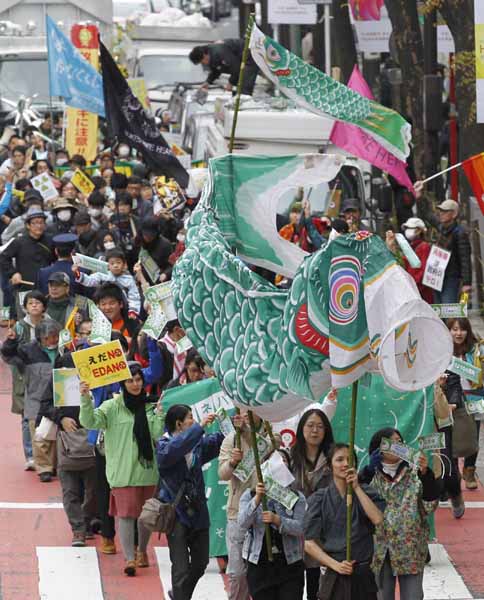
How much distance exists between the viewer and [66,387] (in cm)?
1504

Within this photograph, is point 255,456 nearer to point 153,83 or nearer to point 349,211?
point 349,211

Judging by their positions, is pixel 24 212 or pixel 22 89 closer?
pixel 24 212

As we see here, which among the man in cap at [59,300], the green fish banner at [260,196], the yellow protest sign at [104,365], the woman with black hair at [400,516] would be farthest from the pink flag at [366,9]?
the green fish banner at [260,196]

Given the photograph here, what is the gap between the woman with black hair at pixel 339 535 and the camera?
11172mm

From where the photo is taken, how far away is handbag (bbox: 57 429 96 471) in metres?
14.9

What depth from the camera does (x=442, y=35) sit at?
3338 centimetres

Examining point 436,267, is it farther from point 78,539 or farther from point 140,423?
point 140,423

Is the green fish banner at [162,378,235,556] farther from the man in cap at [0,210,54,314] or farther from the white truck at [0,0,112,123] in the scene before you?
the white truck at [0,0,112,123]

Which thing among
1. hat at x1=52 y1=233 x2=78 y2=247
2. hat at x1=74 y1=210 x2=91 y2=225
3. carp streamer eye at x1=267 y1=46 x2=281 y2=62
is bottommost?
hat at x1=74 y1=210 x2=91 y2=225

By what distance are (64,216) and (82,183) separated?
11.4 feet

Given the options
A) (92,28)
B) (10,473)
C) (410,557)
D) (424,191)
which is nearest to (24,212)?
(424,191)

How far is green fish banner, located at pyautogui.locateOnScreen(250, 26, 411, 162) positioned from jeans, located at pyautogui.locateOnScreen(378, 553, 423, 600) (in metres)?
3.01

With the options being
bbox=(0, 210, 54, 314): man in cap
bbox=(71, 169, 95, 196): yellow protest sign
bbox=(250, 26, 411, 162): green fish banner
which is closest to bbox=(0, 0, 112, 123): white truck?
bbox=(71, 169, 95, 196): yellow protest sign

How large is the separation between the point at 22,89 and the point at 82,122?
412 inches
